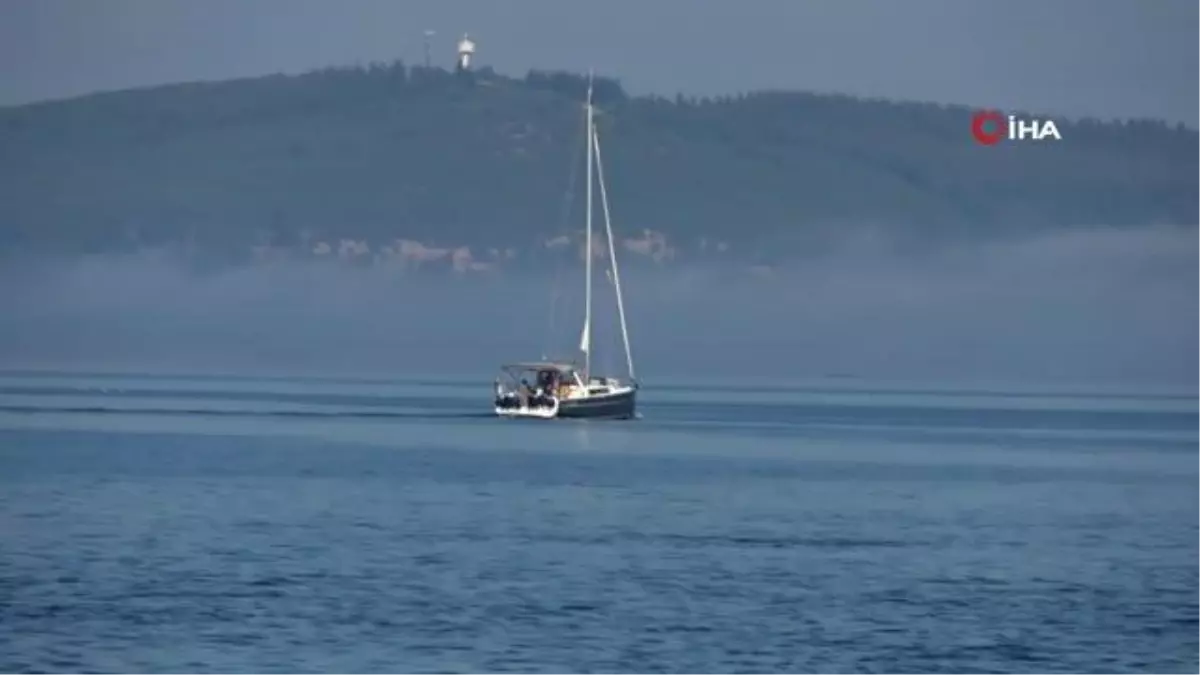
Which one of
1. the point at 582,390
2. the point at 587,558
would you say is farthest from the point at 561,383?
the point at 587,558

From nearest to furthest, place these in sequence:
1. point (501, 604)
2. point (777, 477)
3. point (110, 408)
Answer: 1. point (501, 604)
2. point (777, 477)
3. point (110, 408)

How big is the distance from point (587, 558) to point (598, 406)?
64.1m

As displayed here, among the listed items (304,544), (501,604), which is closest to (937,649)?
(501,604)

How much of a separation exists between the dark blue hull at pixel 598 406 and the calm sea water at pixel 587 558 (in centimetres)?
796

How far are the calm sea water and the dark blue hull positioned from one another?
313 inches

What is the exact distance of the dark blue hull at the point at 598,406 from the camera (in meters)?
116

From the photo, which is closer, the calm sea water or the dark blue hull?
the calm sea water

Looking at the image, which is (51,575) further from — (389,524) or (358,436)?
(358,436)

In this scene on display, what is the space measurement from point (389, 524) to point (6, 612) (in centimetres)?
2014

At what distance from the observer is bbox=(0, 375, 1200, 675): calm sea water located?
38.4 m

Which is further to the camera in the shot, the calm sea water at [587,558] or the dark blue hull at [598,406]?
the dark blue hull at [598,406]

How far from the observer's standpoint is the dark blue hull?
115500 mm

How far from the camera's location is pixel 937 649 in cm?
3900

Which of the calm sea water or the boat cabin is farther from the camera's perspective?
the boat cabin
